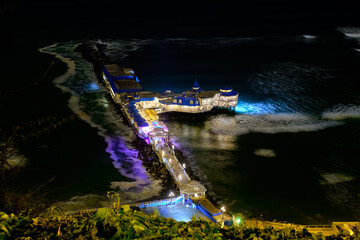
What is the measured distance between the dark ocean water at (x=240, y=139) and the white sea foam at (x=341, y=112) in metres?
0.10

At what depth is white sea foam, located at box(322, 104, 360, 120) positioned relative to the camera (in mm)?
34537

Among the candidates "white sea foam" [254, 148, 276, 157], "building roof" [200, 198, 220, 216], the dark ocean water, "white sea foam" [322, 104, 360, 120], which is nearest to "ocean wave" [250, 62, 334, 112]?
the dark ocean water

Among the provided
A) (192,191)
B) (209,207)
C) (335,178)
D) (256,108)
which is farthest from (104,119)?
(335,178)

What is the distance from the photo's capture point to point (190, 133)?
1232 inches

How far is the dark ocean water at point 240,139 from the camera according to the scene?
22.4m

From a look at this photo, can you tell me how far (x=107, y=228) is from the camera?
17.7 feet

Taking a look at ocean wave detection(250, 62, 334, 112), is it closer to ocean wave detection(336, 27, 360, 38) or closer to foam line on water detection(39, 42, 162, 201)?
foam line on water detection(39, 42, 162, 201)

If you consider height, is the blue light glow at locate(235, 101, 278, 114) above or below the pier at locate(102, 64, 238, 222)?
below

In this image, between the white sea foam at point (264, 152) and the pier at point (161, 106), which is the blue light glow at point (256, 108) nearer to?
the pier at point (161, 106)

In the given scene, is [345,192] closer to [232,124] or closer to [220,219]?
[220,219]

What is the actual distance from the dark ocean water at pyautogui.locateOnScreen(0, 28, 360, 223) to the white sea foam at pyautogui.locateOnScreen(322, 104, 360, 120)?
104mm

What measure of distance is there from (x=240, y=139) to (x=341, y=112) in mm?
13306

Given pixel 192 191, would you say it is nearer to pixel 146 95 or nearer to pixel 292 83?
pixel 146 95

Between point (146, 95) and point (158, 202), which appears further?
point (146, 95)
